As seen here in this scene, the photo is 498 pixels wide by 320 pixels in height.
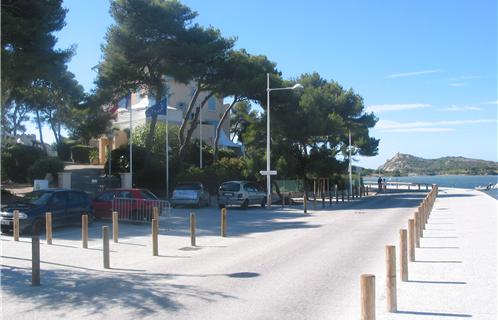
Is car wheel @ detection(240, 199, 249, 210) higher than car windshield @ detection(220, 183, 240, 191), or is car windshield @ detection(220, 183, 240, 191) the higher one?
car windshield @ detection(220, 183, 240, 191)

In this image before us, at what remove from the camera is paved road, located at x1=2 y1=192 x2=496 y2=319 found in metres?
7.55

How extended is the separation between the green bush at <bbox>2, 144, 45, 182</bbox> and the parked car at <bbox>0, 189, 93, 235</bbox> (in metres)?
20.2

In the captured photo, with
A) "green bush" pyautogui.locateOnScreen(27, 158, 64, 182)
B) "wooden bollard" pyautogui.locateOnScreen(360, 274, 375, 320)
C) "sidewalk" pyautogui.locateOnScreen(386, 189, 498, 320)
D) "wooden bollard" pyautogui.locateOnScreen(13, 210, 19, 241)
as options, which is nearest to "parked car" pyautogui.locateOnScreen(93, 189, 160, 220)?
"wooden bollard" pyautogui.locateOnScreen(13, 210, 19, 241)

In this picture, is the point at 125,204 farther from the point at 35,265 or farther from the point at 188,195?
the point at 35,265

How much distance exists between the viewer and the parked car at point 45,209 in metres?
16.5

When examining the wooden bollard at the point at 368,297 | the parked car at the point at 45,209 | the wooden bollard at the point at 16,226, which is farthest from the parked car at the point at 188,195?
the wooden bollard at the point at 368,297

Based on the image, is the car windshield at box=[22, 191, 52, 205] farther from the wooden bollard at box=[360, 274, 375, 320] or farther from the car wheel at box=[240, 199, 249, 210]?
the wooden bollard at box=[360, 274, 375, 320]

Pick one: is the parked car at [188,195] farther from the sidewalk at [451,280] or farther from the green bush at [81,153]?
the green bush at [81,153]

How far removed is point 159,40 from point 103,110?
5.85 m

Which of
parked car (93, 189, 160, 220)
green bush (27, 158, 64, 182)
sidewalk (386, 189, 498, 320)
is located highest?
green bush (27, 158, 64, 182)

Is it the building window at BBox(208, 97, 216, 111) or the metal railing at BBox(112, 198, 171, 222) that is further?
the building window at BBox(208, 97, 216, 111)

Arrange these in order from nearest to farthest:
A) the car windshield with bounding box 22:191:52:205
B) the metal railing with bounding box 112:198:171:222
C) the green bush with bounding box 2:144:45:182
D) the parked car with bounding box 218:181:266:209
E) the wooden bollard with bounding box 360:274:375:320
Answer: the wooden bollard with bounding box 360:274:375:320
the car windshield with bounding box 22:191:52:205
the metal railing with bounding box 112:198:171:222
the parked car with bounding box 218:181:266:209
the green bush with bounding box 2:144:45:182

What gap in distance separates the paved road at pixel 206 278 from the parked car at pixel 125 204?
319 centimetres

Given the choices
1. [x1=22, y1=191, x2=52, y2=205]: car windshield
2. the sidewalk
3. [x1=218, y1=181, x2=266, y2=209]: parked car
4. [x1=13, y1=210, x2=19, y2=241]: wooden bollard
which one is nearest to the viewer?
the sidewalk
